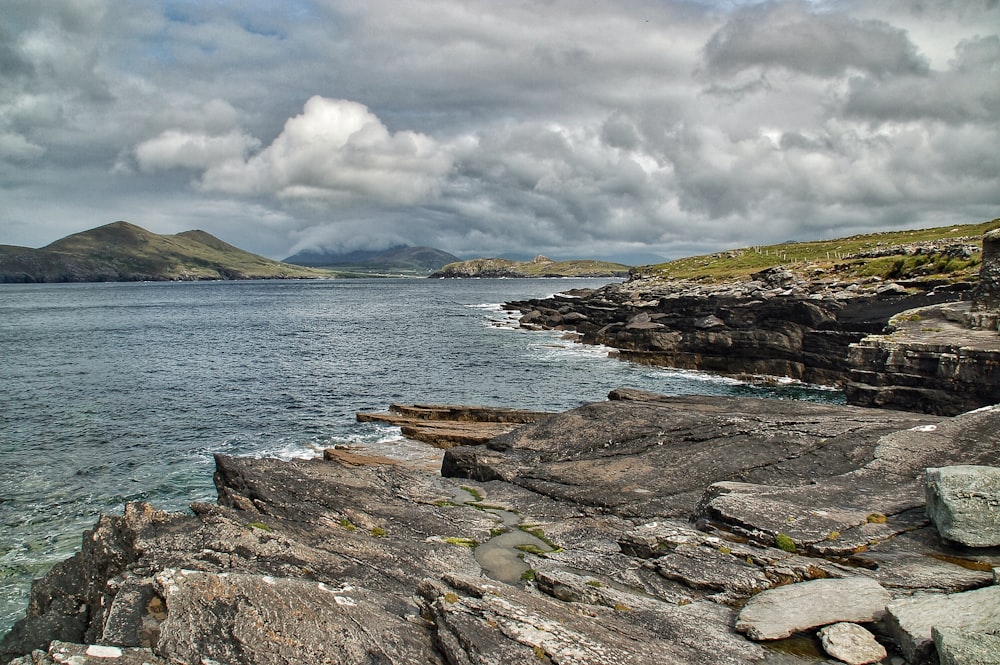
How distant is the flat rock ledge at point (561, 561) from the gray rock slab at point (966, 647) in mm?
74

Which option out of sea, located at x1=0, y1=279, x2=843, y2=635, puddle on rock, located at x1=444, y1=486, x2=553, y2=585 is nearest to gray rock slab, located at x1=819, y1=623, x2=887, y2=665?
puddle on rock, located at x1=444, y1=486, x2=553, y2=585

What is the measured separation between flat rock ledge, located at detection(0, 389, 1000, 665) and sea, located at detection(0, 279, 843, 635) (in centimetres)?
975

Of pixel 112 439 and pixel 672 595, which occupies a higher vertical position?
pixel 672 595

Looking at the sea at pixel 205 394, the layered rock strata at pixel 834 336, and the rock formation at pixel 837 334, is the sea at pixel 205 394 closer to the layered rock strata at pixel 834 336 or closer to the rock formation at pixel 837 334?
the layered rock strata at pixel 834 336

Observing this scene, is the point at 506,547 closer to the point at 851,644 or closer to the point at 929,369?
the point at 851,644

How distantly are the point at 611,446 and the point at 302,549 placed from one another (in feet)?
49.3

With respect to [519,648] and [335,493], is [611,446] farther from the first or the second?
[519,648]

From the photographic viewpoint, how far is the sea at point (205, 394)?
28844 millimetres

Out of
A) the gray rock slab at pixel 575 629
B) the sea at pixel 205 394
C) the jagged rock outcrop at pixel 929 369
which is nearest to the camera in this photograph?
the gray rock slab at pixel 575 629

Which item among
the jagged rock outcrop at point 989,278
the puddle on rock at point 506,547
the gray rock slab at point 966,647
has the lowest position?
the puddle on rock at point 506,547

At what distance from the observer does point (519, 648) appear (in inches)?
381

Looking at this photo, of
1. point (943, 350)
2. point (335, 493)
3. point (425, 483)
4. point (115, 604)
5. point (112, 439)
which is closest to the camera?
point (115, 604)

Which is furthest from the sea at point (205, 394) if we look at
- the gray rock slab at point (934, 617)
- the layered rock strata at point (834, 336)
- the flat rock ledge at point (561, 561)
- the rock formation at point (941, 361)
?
the gray rock slab at point (934, 617)

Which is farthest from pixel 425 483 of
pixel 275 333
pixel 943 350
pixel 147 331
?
pixel 147 331
